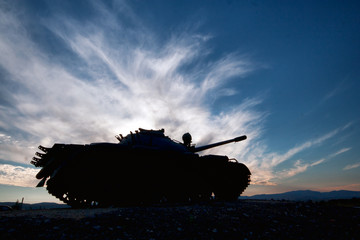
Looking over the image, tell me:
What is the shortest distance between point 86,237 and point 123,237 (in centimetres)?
66

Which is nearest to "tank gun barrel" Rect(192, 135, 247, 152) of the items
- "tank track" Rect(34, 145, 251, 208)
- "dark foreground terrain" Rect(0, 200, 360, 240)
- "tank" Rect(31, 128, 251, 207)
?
"tank" Rect(31, 128, 251, 207)

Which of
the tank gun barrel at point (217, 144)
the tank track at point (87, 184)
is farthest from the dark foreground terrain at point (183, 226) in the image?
the tank gun barrel at point (217, 144)

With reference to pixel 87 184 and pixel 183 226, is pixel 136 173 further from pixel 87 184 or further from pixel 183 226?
pixel 183 226

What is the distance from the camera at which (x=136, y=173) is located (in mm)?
10812

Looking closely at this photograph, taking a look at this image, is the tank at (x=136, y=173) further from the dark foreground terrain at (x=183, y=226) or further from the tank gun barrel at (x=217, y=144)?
the dark foreground terrain at (x=183, y=226)

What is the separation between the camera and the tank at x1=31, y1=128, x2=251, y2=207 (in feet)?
31.2

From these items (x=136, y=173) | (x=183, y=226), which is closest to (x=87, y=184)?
(x=136, y=173)

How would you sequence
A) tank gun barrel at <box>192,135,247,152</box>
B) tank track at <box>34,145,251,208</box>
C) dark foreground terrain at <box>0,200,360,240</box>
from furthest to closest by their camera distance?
tank gun barrel at <box>192,135,247,152</box> < tank track at <box>34,145,251,208</box> < dark foreground terrain at <box>0,200,360,240</box>

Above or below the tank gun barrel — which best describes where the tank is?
below

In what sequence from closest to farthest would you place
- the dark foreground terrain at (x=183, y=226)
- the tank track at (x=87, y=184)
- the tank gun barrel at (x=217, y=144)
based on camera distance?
the dark foreground terrain at (x=183, y=226)
the tank track at (x=87, y=184)
the tank gun barrel at (x=217, y=144)

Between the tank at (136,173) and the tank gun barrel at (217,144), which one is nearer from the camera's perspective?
the tank at (136,173)

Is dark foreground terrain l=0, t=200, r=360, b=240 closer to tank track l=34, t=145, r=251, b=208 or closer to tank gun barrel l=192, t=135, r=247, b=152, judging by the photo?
tank track l=34, t=145, r=251, b=208

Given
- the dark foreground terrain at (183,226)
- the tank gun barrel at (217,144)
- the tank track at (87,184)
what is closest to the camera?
the dark foreground terrain at (183,226)

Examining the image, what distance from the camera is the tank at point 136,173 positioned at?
9500 mm
